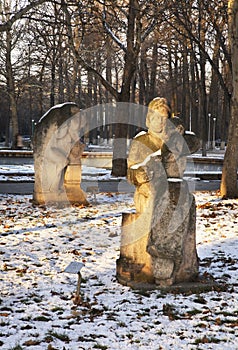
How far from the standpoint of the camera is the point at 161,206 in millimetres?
5984

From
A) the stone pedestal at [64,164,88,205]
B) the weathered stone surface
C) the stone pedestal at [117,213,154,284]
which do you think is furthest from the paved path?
the weathered stone surface

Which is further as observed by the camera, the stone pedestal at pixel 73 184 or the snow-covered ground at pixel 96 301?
the stone pedestal at pixel 73 184

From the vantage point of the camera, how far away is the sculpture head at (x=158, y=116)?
6.02m

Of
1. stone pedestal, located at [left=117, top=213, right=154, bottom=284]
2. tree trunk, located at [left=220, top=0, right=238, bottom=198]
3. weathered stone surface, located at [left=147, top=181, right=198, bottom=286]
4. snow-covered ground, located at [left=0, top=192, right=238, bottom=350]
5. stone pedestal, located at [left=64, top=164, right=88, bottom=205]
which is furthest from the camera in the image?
tree trunk, located at [left=220, top=0, right=238, bottom=198]

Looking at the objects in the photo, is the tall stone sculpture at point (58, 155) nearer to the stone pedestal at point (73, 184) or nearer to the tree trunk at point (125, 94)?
the stone pedestal at point (73, 184)

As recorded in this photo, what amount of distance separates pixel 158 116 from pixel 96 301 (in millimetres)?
2569

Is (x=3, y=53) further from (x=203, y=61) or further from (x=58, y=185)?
(x=58, y=185)

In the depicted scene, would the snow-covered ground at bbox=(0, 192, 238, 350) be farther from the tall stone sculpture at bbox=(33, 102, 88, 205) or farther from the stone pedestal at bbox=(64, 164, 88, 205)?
the stone pedestal at bbox=(64, 164, 88, 205)

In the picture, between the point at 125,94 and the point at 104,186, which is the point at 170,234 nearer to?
the point at 104,186

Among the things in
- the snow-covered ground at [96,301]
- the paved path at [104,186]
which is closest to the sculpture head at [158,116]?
the snow-covered ground at [96,301]

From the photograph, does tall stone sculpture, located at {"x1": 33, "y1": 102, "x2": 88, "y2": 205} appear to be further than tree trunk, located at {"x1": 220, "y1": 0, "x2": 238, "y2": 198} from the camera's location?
No

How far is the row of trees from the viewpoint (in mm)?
16719

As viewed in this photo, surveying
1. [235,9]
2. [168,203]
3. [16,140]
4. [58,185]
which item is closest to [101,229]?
[58,185]

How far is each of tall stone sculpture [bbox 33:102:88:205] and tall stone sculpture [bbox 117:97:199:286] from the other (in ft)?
20.4
